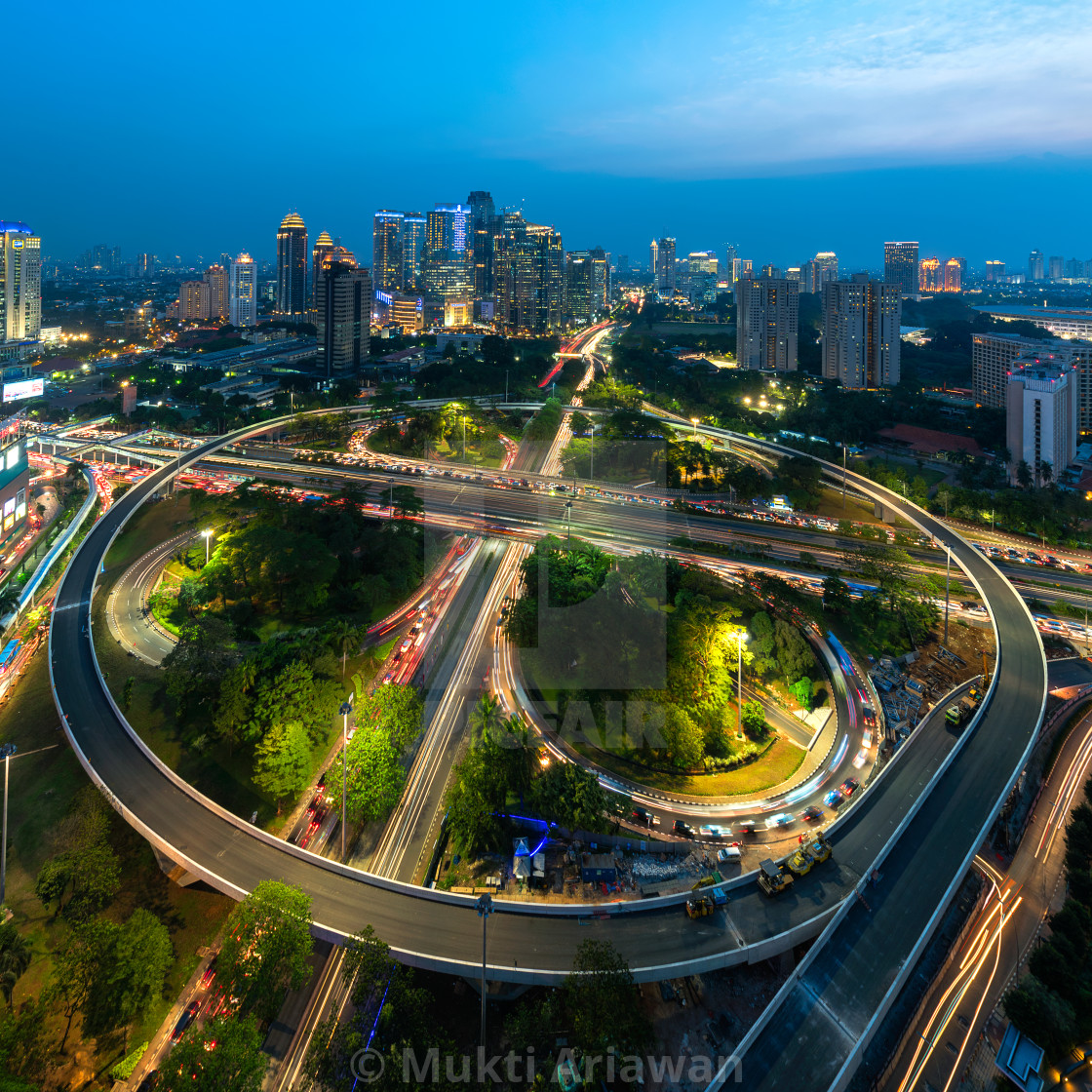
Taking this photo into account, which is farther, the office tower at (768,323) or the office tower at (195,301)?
the office tower at (195,301)

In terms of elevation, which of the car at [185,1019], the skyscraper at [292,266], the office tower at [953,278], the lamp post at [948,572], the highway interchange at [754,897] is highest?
the office tower at [953,278]

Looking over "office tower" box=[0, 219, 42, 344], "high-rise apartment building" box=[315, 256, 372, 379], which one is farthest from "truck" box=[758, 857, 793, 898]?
"office tower" box=[0, 219, 42, 344]

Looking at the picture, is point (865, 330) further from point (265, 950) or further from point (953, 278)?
point (953, 278)

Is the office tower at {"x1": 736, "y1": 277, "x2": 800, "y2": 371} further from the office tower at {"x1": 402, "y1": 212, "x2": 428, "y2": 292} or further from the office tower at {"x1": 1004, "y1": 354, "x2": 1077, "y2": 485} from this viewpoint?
the office tower at {"x1": 402, "y1": 212, "x2": 428, "y2": 292}

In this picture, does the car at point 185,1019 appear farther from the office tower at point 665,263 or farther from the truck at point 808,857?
the office tower at point 665,263

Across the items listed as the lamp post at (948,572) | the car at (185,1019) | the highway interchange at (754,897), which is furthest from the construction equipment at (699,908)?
the lamp post at (948,572)

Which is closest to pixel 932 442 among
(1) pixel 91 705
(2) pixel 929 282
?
(1) pixel 91 705
